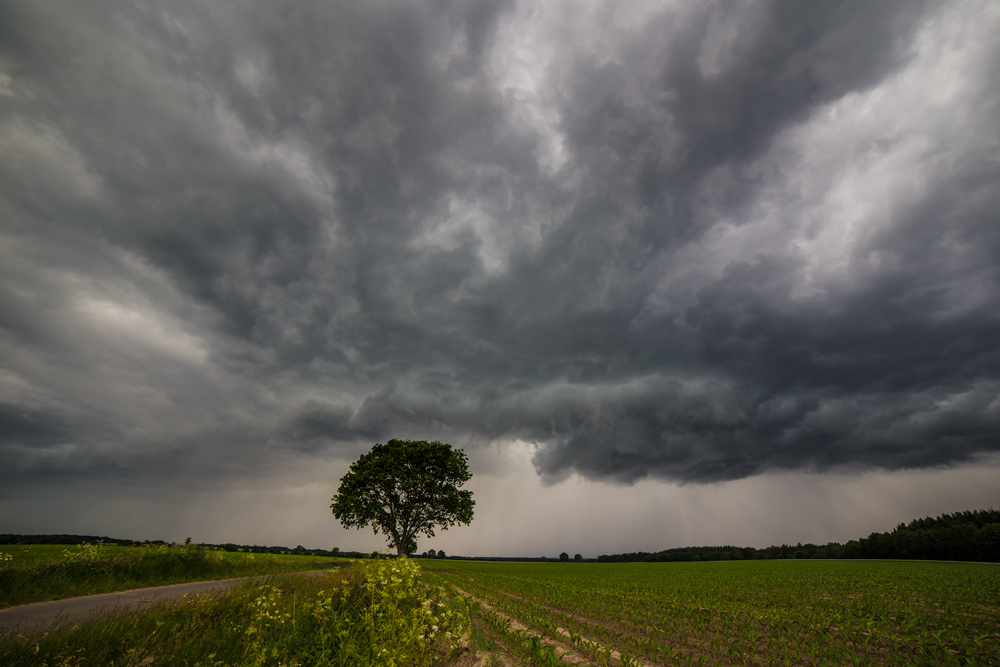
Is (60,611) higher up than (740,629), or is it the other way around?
(60,611)

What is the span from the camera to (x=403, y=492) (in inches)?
1618

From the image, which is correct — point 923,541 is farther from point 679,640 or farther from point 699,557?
point 679,640

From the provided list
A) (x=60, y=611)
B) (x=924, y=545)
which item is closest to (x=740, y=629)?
(x=60, y=611)

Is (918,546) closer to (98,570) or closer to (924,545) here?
(924,545)

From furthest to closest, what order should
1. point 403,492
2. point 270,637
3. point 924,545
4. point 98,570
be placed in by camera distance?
point 924,545
point 403,492
point 98,570
point 270,637

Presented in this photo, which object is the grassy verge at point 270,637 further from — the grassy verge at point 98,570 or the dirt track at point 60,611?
the grassy verge at point 98,570

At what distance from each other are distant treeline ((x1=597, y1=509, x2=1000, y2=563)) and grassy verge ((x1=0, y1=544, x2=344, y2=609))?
132 metres

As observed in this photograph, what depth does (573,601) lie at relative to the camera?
2078 cm

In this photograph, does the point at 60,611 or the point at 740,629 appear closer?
the point at 60,611

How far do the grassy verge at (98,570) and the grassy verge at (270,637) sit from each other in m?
10.4

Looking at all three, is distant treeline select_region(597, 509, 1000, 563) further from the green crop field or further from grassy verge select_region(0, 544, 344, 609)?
grassy verge select_region(0, 544, 344, 609)

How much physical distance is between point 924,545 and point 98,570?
140m

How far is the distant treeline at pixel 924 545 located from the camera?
7956 cm

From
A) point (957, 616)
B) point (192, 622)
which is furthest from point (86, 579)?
point (957, 616)
